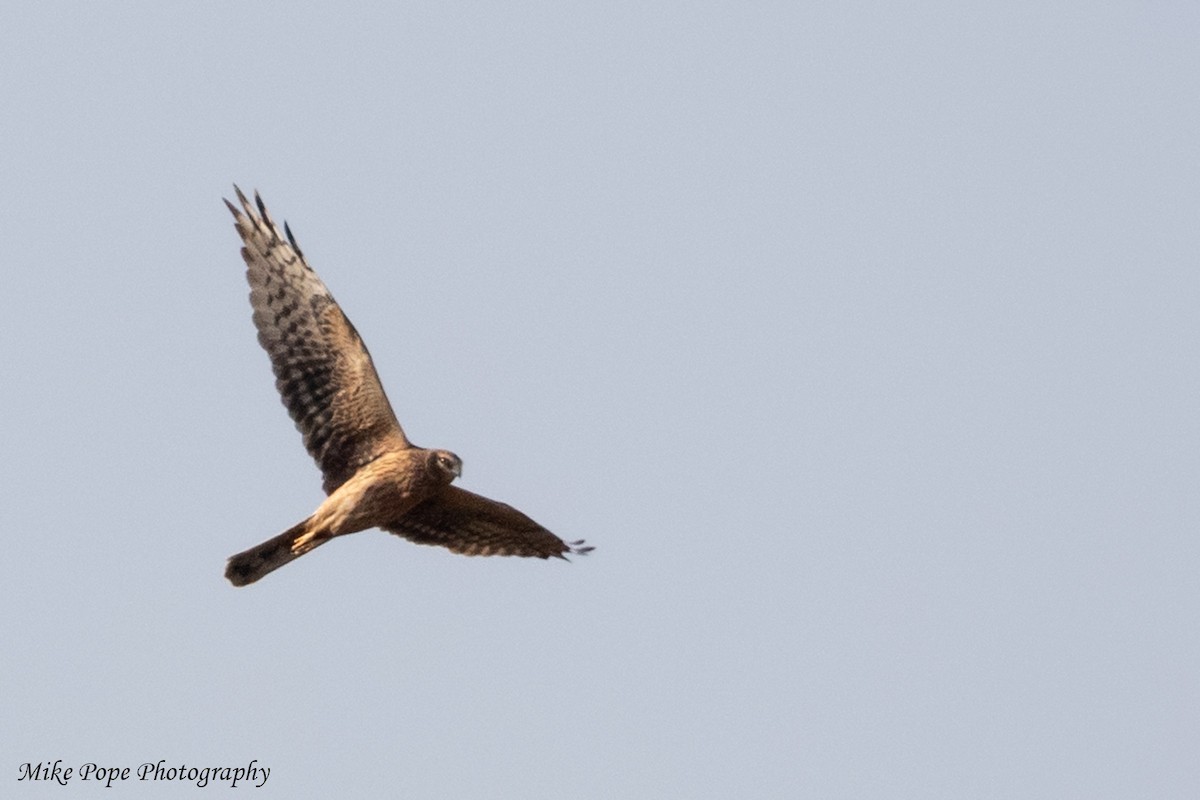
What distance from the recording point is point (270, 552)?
10773mm

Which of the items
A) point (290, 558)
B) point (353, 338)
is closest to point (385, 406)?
point (353, 338)

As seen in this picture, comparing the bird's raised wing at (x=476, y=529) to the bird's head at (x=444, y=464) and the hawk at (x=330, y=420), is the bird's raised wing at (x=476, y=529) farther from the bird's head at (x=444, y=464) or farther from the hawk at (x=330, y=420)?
the bird's head at (x=444, y=464)

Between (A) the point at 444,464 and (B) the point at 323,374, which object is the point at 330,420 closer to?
(B) the point at 323,374

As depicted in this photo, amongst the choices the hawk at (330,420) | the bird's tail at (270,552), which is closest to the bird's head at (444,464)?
the hawk at (330,420)

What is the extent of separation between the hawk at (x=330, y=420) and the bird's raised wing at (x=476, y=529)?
0.02 m

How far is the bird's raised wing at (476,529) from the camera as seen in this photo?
11.7 meters

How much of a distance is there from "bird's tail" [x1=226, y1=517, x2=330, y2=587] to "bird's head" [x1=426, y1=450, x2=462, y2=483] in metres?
0.83

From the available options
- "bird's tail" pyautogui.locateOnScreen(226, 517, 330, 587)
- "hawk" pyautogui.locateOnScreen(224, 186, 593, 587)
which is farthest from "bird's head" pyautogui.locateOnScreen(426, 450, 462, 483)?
"bird's tail" pyautogui.locateOnScreen(226, 517, 330, 587)

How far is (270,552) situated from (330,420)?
3.35 feet

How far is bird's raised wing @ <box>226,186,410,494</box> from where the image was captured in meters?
11.2

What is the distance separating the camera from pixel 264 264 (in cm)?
1150

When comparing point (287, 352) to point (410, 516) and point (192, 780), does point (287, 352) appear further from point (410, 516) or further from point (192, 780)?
point (192, 780)

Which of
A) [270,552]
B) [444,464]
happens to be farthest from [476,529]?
[270,552]

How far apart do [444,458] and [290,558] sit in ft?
4.01
